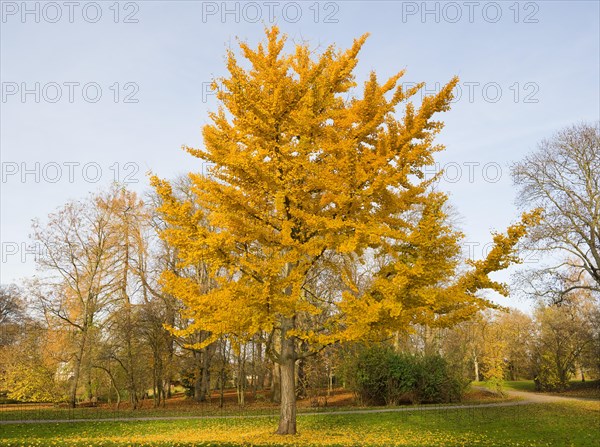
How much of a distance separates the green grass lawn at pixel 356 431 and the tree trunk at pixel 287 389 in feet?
1.05

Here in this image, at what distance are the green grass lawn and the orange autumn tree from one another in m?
1.62

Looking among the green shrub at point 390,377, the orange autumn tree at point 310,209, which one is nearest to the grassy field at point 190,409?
the green shrub at point 390,377

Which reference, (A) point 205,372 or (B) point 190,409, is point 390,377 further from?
(A) point 205,372

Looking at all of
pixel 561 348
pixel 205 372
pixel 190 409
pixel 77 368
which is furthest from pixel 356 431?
pixel 561 348

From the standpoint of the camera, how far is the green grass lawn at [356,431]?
1045 cm

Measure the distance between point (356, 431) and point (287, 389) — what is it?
2.71 metres

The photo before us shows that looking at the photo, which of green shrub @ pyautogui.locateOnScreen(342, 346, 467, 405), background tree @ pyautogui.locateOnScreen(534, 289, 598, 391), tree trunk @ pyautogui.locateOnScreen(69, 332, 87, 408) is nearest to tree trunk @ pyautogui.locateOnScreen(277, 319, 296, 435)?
green shrub @ pyautogui.locateOnScreen(342, 346, 467, 405)

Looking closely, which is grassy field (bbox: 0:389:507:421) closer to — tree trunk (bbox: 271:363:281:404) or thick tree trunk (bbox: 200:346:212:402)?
tree trunk (bbox: 271:363:281:404)

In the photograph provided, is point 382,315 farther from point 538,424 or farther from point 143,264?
point 143,264

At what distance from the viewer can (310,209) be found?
10984mm

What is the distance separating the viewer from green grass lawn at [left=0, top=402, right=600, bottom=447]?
10453 mm

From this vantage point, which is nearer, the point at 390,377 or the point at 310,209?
the point at 310,209

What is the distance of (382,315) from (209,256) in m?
3.79

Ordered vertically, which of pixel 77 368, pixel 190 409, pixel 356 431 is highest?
pixel 77 368
